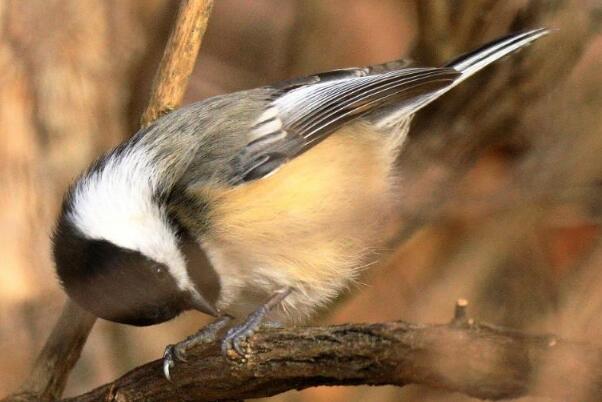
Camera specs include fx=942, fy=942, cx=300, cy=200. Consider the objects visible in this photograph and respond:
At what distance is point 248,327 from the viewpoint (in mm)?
1775

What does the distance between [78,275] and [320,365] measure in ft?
1.70

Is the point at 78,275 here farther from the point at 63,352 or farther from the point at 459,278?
the point at 459,278

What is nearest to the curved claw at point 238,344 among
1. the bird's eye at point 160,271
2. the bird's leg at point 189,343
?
the bird's leg at point 189,343

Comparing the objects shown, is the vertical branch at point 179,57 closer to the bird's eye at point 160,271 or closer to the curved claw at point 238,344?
the bird's eye at point 160,271

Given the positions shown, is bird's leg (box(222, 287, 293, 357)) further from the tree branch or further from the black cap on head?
the black cap on head

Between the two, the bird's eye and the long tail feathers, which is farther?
the long tail feathers

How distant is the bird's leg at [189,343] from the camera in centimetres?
177

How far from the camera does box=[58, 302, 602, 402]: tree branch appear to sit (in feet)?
4.00

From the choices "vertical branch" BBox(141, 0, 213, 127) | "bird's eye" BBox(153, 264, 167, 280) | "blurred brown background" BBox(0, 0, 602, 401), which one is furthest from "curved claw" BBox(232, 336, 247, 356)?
"vertical branch" BBox(141, 0, 213, 127)

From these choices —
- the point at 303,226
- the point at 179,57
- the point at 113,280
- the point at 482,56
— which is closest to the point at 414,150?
the point at 482,56

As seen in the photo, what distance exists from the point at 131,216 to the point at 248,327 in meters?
0.31

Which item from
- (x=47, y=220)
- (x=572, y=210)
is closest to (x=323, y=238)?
(x=572, y=210)

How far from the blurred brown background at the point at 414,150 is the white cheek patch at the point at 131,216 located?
1.47 ft

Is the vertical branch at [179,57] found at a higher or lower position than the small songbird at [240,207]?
higher
